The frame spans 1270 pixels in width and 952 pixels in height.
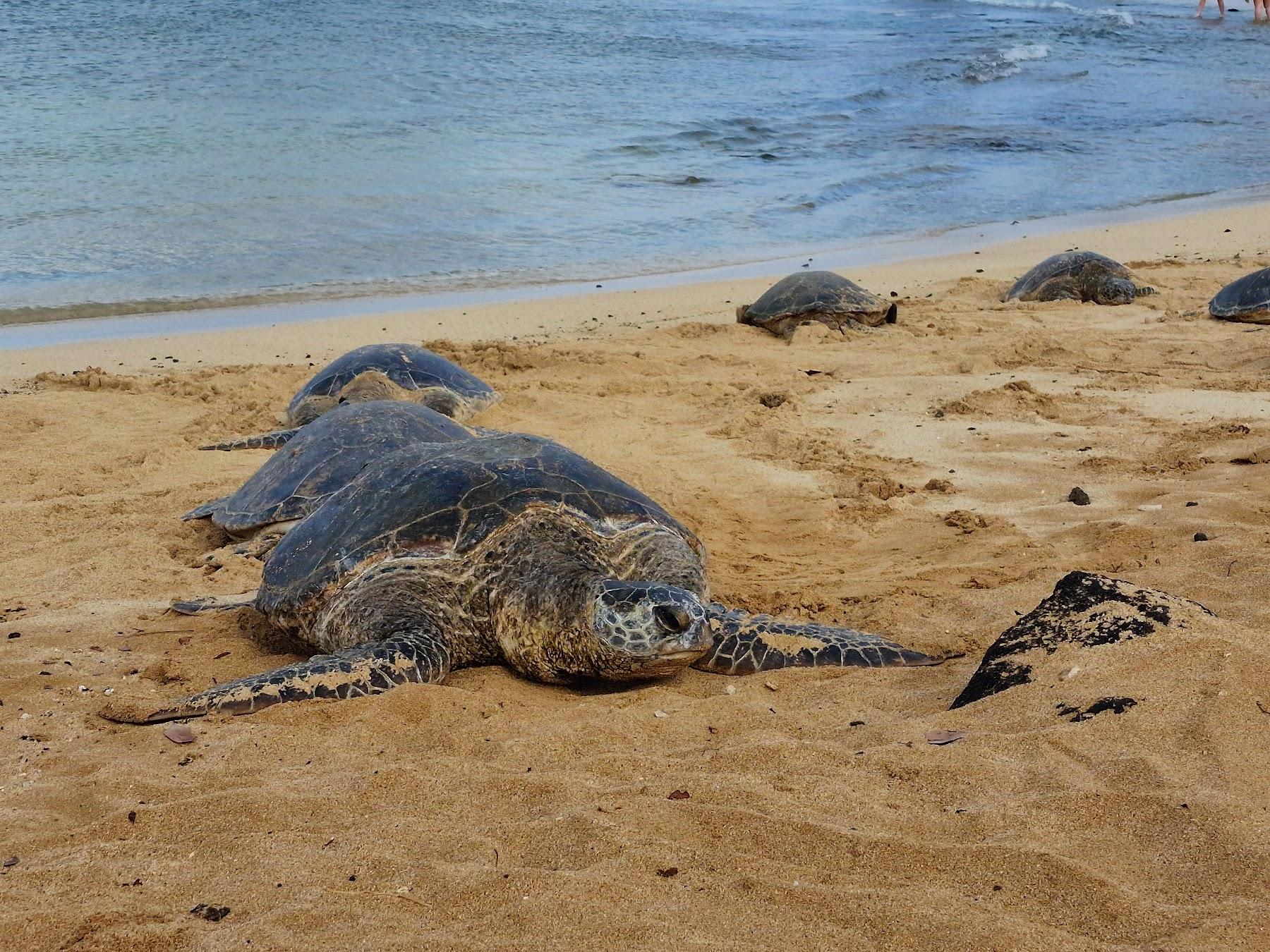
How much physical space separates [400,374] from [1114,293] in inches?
239

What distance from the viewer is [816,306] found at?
9.39 m

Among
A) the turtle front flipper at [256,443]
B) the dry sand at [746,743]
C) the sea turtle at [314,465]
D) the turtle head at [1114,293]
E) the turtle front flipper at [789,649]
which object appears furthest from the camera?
the turtle head at [1114,293]

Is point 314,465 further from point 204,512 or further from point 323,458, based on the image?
point 204,512

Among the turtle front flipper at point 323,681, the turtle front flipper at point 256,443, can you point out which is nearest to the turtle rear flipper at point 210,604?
the turtle front flipper at point 323,681

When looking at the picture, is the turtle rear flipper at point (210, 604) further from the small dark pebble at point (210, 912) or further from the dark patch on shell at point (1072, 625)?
the dark patch on shell at point (1072, 625)

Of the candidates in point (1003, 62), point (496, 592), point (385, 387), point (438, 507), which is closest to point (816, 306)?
point (385, 387)

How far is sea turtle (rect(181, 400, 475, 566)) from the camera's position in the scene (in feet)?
17.3

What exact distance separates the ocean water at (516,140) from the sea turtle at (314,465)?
5.58 meters

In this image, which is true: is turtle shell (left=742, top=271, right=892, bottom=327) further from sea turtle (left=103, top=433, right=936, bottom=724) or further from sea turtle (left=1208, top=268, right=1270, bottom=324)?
sea turtle (left=103, top=433, right=936, bottom=724)

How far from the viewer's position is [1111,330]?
28.7ft

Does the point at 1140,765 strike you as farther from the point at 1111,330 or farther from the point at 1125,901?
the point at 1111,330

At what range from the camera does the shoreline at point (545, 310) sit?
9.18 meters

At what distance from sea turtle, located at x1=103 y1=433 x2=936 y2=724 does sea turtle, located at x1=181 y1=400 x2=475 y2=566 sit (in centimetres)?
81

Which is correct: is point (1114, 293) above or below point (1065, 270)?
below
